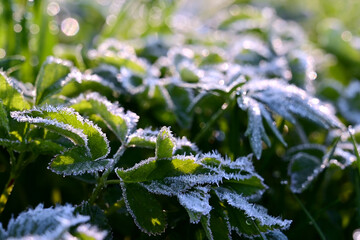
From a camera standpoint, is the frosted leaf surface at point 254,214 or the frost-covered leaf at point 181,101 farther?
the frost-covered leaf at point 181,101

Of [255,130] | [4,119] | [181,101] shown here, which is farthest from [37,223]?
[181,101]

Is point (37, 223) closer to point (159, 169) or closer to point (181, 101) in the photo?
point (159, 169)

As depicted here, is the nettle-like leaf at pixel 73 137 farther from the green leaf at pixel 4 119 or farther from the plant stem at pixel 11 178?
the plant stem at pixel 11 178

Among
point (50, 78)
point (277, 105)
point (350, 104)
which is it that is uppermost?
point (50, 78)

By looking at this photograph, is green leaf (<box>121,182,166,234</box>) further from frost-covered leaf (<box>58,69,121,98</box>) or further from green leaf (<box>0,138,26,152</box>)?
frost-covered leaf (<box>58,69,121,98</box>)

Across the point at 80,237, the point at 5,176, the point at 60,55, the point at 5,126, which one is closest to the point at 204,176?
the point at 80,237

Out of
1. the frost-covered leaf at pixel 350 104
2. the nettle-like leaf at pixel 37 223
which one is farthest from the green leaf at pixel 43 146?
the frost-covered leaf at pixel 350 104
